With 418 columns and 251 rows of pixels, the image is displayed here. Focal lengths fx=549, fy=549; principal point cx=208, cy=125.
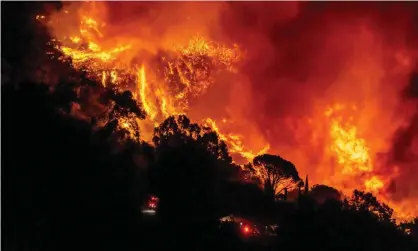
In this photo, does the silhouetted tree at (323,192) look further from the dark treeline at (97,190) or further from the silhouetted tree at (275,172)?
the dark treeline at (97,190)

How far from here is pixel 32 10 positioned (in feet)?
163

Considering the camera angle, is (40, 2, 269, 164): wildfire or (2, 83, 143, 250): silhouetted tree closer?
(2, 83, 143, 250): silhouetted tree

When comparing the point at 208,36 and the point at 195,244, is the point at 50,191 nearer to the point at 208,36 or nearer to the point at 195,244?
the point at 195,244

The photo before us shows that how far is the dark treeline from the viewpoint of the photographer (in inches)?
1558

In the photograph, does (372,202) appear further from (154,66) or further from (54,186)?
(54,186)

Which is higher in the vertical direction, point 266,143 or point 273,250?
point 266,143

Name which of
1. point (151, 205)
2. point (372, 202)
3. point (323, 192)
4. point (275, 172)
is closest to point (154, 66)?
point (151, 205)

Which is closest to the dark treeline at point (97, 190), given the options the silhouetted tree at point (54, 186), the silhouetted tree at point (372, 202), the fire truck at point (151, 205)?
the silhouetted tree at point (54, 186)

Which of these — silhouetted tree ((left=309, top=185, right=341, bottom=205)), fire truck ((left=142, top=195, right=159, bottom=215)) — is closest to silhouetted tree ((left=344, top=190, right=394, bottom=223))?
silhouetted tree ((left=309, top=185, right=341, bottom=205))

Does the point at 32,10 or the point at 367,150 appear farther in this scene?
the point at 367,150

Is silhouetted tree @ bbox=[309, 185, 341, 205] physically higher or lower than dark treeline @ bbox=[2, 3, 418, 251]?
higher

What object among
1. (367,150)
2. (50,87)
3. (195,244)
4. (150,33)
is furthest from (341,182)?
(50,87)

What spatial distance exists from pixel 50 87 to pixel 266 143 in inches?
1579

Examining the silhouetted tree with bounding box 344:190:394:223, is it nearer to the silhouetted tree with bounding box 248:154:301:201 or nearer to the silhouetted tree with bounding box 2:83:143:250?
the silhouetted tree with bounding box 248:154:301:201
